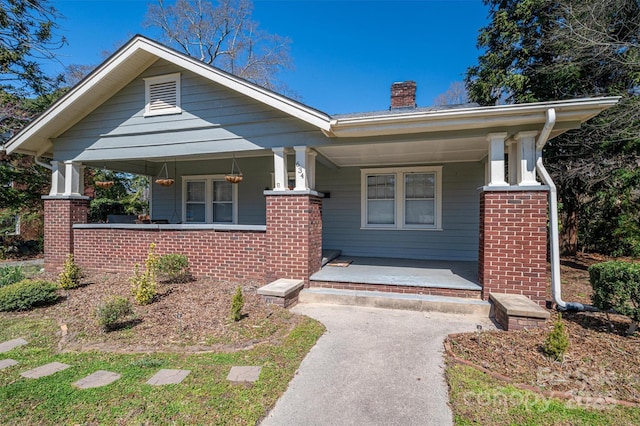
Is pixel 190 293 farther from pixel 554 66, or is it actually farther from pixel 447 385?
pixel 554 66

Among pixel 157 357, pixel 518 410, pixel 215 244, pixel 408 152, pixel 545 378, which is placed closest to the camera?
pixel 518 410

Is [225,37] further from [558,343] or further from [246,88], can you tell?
[558,343]

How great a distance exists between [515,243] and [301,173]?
3.68 meters

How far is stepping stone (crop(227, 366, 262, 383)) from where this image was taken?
2.88 meters

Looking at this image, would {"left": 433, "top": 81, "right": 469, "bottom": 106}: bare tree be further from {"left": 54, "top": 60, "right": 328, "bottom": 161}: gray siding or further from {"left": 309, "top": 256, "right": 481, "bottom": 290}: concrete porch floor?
{"left": 54, "top": 60, "right": 328, "bottom": 161}: gray siding

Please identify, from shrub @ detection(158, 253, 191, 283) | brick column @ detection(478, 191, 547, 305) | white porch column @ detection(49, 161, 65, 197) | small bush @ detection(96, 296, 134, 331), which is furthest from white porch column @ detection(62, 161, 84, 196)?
brick column @ detection(478, 191, 547, 305)

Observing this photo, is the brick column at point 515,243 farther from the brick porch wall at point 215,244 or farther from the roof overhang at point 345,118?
the brick porch wall at point 215,244

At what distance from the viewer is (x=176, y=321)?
4.35 m

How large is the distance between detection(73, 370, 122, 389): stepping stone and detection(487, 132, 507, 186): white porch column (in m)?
5.45

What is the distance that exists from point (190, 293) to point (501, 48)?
35.6ft

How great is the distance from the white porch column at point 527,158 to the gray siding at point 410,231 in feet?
9.72

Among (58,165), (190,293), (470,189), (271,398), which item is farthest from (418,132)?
(58,165)

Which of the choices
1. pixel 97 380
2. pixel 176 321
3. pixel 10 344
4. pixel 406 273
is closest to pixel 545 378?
pixel 406 273

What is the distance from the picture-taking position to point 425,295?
5219mm
